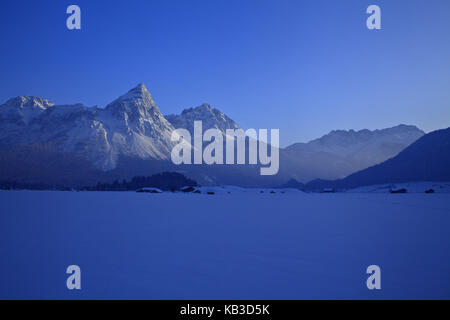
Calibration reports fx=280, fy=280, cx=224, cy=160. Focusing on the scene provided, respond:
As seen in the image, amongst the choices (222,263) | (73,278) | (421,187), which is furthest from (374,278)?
(421,187)

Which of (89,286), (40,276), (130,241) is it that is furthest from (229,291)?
(130,241)

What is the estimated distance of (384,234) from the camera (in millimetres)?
13797

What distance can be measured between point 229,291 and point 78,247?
277 inches

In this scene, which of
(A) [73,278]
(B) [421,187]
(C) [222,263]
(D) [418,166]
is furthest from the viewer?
(D) [418,166]

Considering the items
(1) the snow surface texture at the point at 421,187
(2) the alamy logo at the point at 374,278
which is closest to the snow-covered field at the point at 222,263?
(2) the alamy logo at the point at 374,278

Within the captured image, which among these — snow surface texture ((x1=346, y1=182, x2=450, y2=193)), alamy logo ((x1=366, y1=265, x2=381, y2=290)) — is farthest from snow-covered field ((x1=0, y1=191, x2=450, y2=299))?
snow surface texture ((x1=346, y1=182, x2=450, y2=193))

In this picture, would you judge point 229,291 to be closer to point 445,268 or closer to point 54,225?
point 445,268

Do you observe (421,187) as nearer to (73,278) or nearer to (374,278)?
(374,278)

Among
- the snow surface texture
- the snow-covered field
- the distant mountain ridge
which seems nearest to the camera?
the snow-covered field

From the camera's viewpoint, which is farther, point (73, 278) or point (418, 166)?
point (418, 166)

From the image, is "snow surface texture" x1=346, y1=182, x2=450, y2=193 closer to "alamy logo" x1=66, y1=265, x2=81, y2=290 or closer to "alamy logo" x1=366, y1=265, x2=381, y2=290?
"alamy logo" x1=366, y1=265, x2=381, y2=290

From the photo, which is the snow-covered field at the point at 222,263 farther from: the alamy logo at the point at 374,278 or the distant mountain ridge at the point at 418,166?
the distant mountain ridge at the point at 418,166

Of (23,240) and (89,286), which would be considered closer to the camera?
(89,286)

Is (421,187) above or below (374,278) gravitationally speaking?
below
